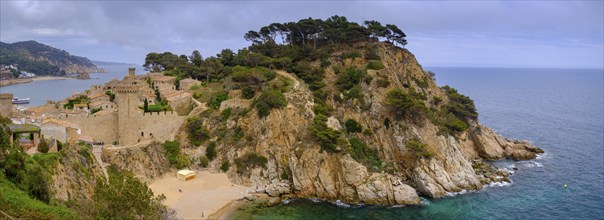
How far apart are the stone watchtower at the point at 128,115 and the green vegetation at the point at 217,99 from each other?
888cm

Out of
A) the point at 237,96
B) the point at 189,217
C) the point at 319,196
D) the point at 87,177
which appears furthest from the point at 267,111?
the point at 87,177

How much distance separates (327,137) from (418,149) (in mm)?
9342

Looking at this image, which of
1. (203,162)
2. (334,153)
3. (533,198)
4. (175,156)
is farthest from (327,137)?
(533,198)

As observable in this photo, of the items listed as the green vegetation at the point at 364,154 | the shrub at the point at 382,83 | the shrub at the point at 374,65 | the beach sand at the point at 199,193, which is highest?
the shrub at the point at 374,65

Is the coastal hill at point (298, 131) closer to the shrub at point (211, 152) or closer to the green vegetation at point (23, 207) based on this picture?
the shrub at point (211, 152)

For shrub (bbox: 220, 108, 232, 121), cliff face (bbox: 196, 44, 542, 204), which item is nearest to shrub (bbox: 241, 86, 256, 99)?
shrub (bbox: 220, 108, 232, 121)

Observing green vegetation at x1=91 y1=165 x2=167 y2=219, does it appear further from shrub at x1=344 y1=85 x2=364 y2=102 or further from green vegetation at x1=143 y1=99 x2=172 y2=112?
shrub at x1=344 y1=85 x2=364 y2=102

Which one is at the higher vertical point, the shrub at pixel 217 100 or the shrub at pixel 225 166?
the shrub at pixel 217 100

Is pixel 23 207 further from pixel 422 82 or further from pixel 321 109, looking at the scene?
pixel 422 82

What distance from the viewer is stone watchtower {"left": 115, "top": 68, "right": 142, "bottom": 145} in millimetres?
37062

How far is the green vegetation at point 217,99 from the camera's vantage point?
4551cm

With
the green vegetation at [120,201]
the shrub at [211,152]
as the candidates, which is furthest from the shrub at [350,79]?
the green vegetation at [120,201]

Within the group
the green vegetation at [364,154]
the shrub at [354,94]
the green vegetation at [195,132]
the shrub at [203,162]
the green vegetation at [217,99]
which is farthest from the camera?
the shrub at [354,94]

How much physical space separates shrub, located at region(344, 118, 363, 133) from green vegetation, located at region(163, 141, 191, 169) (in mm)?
16294
